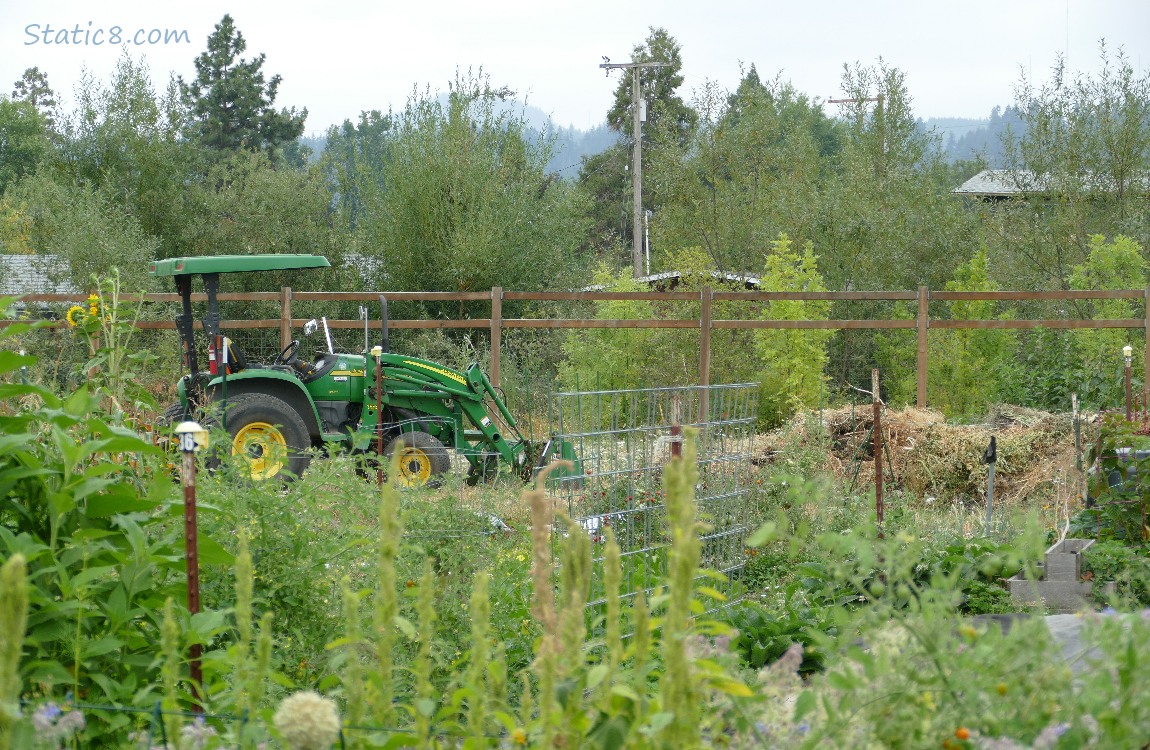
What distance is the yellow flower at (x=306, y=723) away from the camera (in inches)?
53.7

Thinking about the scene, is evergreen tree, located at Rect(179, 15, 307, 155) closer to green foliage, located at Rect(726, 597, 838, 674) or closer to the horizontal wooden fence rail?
the horizontal wooden fence rail

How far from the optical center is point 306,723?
1367 millimetres

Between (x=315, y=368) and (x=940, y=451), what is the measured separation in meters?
4.59

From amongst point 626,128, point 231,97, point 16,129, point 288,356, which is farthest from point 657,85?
point 288,356

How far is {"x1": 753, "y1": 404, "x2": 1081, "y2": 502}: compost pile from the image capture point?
7.24 meters

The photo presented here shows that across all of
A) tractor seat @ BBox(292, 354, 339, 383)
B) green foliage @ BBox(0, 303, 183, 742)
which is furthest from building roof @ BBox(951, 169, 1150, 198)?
green foliage @ BBox(0, 303, 183, 742)

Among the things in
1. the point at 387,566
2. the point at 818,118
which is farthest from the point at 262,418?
the point at 818,118

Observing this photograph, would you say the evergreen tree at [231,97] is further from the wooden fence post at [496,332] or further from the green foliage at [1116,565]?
the green foliage at [1116,565]

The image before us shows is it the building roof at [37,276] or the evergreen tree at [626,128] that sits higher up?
the evergreen tree at [626,128]

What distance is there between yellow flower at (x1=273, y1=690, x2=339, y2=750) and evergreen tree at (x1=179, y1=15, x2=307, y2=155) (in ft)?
94.0

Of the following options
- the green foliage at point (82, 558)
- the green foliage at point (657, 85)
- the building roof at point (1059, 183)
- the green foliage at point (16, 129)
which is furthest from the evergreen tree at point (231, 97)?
the green foliage at point (82, 558)

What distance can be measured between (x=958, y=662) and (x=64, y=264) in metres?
14.3

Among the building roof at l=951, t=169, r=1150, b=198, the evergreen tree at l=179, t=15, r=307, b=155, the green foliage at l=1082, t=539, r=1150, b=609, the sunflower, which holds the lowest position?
the green foliage at l=1082, t=539, r=1150, b=609

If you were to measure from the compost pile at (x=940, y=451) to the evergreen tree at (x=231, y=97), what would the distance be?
23613 millimetres
